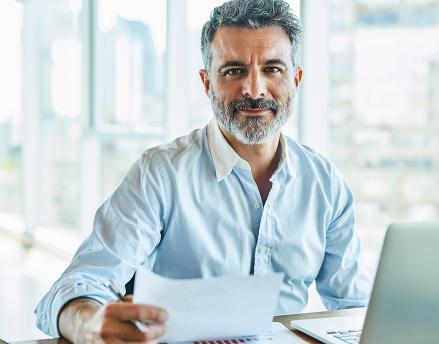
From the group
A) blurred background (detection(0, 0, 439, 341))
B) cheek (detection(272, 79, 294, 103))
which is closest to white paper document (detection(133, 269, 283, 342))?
cheek (detection(272, 79, 294, 103))

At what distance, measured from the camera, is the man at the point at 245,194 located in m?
1.61

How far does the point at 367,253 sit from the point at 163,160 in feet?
7.06

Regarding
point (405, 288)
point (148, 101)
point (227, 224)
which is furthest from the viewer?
point (148, 101)

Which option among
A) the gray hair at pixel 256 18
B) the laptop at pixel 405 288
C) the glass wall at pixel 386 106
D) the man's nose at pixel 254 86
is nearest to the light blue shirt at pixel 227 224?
the man's nose at pixel 254 86

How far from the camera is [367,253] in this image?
140 inches

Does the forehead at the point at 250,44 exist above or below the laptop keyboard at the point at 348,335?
above

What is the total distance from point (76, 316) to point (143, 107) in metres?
3.50

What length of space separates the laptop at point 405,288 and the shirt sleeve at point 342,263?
2.25 ft

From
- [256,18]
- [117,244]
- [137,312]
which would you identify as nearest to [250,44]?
[256,18]

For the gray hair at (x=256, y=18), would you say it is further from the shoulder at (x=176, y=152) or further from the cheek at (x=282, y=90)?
the shoulder at (x=176, y=152)

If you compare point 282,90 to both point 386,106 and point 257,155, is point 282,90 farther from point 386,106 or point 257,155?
point 386,106

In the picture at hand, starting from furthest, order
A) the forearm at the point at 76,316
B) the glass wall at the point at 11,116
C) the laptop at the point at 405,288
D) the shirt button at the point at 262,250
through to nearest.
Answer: the glass wall at the point at 11,116 < the shirt button at the point at 262,250 < the forearm at the point at 76,316 < the laptop at the point at 405,288

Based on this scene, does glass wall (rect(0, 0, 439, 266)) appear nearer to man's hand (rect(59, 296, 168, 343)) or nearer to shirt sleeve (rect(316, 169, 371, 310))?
shirt sleeve (rect(316, 169, 371, 310))

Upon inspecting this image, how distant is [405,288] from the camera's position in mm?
1036
